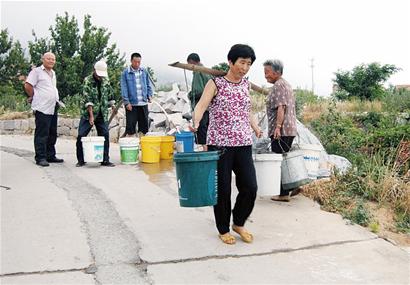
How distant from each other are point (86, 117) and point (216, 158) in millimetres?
3743

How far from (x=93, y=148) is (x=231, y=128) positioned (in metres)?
3.51

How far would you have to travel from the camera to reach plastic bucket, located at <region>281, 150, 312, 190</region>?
5.01 meters

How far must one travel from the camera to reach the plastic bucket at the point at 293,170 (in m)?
5.01

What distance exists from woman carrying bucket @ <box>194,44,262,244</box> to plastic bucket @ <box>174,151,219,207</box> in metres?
0.15

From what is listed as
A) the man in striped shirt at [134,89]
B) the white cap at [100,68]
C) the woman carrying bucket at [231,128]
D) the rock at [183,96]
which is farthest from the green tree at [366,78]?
the woman carrying bucket at [231,128]

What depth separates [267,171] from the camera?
472cm

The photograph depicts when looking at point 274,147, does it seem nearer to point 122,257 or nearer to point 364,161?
point 364,161

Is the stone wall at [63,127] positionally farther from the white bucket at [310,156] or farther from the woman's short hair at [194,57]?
the white bucket at [310,156]

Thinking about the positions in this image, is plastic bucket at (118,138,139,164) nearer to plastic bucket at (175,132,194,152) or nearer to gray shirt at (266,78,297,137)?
plastic bucket at (175,132,194,152)

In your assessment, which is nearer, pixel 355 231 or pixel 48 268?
pixel 48 268

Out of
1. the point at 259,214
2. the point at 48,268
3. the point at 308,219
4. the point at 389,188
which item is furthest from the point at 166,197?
the point at 389,188

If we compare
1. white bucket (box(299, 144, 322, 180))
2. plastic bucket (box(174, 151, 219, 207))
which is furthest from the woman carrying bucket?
white bucket (box(299, 144, 322, 180))

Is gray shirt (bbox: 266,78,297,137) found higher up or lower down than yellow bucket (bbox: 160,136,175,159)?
higher up

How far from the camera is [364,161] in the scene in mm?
6242
